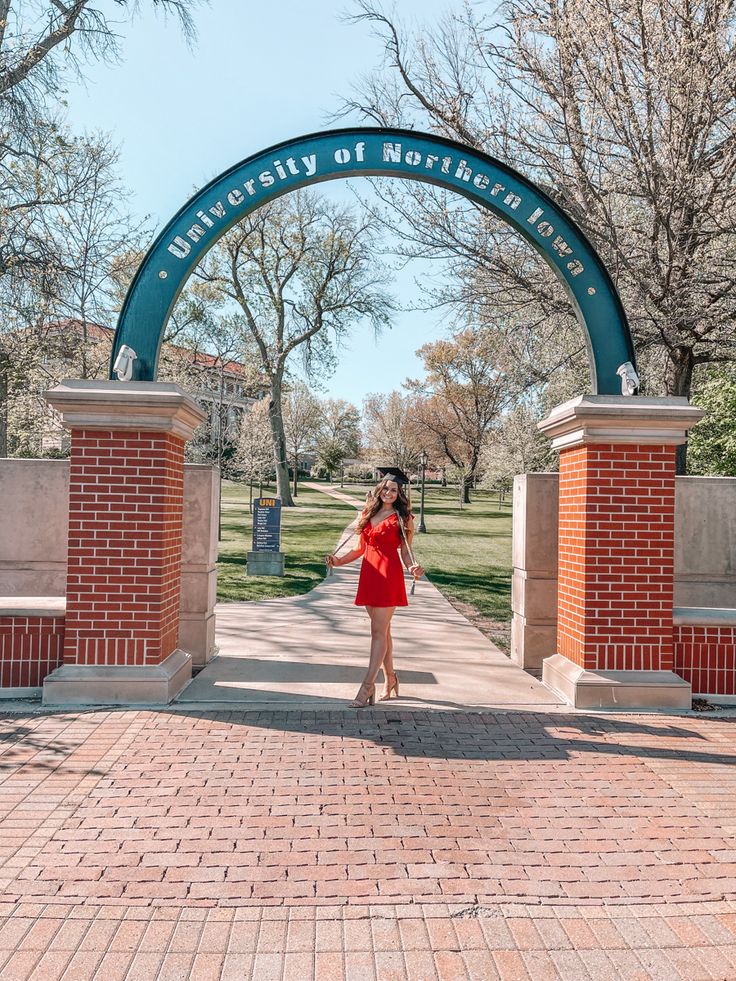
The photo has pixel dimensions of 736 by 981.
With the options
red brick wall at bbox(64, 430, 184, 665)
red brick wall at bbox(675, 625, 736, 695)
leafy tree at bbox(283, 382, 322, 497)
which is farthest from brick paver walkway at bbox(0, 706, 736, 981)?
leafy tree at bbox(283, 382, 322, 497)

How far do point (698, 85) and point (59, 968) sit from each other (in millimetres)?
9908

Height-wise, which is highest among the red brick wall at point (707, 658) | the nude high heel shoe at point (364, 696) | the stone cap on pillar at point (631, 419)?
the stone cap on pillar at point (631, 419)

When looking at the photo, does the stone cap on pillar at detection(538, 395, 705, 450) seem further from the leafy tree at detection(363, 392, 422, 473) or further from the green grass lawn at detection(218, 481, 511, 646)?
the leafy tree at detection(363, 392, 422, 473)

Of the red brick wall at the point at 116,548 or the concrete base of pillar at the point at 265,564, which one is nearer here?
the red brick wall at the point at 116,548

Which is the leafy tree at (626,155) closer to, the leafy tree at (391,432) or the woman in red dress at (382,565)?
the woman in red dress at (382,565)

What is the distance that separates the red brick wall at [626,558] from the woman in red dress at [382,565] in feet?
4.59

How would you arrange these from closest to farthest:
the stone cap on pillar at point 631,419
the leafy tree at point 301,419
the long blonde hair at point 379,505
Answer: the stone cap on pillar at point 631,419
the long blonde hair at point 379,505
the leafy tree at point 301,419

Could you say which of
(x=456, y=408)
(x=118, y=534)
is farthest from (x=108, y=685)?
(x=456, y=408)

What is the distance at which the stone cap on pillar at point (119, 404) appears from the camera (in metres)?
5.43

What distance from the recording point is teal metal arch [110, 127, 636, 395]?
595 cm

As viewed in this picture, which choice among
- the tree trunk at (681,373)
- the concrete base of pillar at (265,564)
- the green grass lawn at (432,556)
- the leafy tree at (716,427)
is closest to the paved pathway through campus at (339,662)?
the green grass lawn at (432,556)

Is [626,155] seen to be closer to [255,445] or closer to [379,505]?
[379,505]

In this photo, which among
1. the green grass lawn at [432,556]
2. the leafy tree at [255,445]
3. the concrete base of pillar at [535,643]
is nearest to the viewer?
the concrete base of pillar at [535,643]

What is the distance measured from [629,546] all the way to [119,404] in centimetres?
404
